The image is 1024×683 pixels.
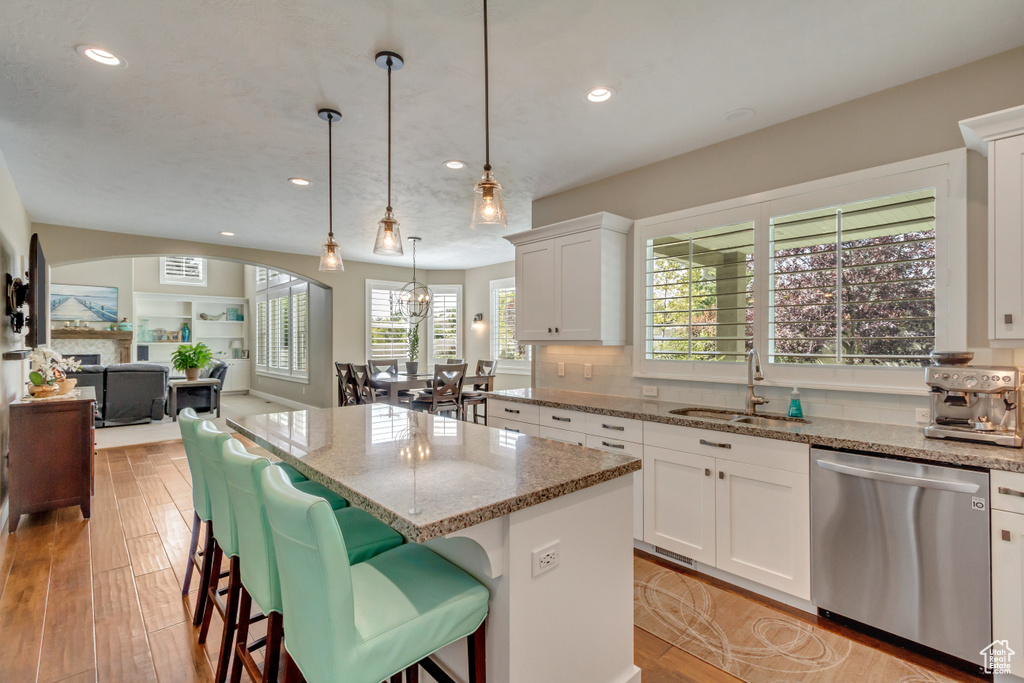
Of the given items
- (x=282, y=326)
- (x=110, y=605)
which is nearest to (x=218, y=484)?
(x=110, y=605)

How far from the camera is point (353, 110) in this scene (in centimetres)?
283

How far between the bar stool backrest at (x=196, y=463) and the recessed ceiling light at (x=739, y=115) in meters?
3.16

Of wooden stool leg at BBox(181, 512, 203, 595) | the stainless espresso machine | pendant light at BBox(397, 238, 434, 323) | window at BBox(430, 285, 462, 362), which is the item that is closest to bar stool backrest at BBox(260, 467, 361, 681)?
wooden stool leg at BBox(181, 512, 203, 595)

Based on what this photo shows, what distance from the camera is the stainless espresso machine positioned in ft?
6.42

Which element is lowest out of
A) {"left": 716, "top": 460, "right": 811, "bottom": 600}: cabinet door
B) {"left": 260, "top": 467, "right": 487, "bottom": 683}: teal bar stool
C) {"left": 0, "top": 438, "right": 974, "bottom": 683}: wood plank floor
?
{"left": 0, "top": 438, "right": 974, "bottom": 683}: wood plank floor

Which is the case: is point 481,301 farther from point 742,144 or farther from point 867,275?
point 867,275

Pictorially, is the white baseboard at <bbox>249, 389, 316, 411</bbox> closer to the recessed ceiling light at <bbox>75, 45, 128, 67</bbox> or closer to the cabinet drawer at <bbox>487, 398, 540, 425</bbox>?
the cabinet drawer at <bbox>487, 398, 540, 425</bbox>

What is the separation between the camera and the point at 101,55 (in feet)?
7.46

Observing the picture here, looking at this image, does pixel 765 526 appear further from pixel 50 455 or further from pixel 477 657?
pixel 50 455

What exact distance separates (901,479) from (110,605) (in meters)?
3.72

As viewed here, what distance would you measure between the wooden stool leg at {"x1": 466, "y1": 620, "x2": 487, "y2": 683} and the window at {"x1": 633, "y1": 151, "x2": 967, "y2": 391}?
7.55 feet

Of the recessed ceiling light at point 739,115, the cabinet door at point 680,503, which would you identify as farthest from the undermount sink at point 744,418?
the recessed ceiling light at point 739,115

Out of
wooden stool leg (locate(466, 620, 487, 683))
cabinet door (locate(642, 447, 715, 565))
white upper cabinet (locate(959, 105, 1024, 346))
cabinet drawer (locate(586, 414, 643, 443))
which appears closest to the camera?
wooden stool leg (locate(466, 620, 487, 683))

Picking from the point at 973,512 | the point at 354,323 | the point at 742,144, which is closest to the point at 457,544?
the point at 973,512
